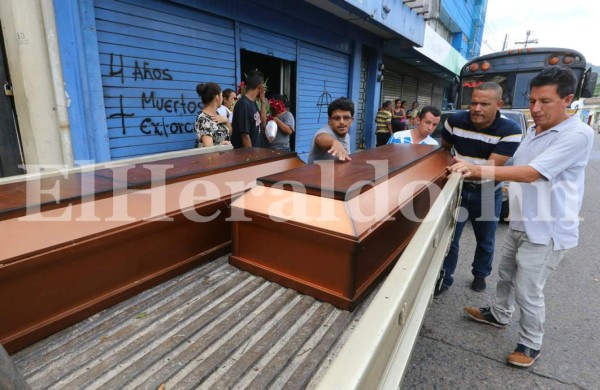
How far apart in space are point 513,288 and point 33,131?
15.3 feet

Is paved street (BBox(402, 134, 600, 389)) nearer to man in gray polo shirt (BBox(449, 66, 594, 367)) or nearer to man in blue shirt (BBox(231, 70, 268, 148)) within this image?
man in gray polo shirt (BBox(449, 66, 594, 367))

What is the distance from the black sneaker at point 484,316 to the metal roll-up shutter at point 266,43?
17.4 feet

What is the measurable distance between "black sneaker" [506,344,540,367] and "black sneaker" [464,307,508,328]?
43cm

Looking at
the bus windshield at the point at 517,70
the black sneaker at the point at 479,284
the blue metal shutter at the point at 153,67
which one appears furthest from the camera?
the bus windshield at the point at 517,70

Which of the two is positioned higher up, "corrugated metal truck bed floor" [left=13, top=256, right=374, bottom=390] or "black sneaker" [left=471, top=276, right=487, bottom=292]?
"corrugated metal truck bed floor" [left=13, top=256, right=374, bottom=390]

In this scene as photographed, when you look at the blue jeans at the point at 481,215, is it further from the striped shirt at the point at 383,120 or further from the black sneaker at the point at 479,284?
the striped shirt at the point at 383,120

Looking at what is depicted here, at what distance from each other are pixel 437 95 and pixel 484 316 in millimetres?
20065

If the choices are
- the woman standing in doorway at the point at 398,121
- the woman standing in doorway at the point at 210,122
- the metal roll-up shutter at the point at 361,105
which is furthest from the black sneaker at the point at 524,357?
the metal roll-up shutter at the point at 361,105

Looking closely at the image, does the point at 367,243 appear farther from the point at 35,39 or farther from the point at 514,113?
the point at 514,113

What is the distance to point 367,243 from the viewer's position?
1293 mm

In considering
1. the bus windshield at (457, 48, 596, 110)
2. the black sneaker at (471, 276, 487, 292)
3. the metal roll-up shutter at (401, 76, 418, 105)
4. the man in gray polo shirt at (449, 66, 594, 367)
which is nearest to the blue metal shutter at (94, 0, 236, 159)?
the man in gray polo shirt at (449, 66, 594, 367)

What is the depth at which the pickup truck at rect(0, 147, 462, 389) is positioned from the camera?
0.89 meters

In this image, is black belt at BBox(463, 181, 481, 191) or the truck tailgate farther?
black belt at BBox(463, 181, 481, 191)

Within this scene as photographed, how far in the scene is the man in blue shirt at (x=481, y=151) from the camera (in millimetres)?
2714
